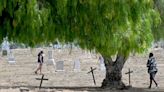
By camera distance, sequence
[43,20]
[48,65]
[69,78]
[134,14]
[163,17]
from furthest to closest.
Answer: [48,65] → [69,78] → [163,17] → [134,14] → [43,20]

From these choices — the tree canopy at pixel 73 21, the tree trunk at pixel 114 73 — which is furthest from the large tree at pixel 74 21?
the tree trunk at pixel 114 73

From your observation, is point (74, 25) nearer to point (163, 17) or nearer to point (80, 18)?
point (80, 18)

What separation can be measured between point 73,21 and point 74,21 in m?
0.03

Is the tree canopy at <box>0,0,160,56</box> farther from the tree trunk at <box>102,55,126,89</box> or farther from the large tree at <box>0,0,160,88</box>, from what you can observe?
the tree trunk at <box>102,55,126,89</box>

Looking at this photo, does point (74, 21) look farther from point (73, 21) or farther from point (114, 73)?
point (114, 73)

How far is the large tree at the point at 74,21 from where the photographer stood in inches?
293

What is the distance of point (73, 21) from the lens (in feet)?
25.5

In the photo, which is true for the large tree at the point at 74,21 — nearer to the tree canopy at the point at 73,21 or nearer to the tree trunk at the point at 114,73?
the tree canopy at the point at 73,21

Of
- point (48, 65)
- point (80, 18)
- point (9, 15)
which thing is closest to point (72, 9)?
point (80, 18)

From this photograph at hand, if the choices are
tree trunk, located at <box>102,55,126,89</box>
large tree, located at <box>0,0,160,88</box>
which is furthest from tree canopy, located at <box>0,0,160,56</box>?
tree trunk, located at <box>102,55,126,89</box>

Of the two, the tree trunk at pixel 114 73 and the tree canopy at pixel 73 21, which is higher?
the tree canopy at pixel 73 21

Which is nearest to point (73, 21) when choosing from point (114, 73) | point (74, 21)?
point (74, 21)

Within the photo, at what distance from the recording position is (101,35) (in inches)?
310

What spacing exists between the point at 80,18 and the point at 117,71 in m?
18.9
